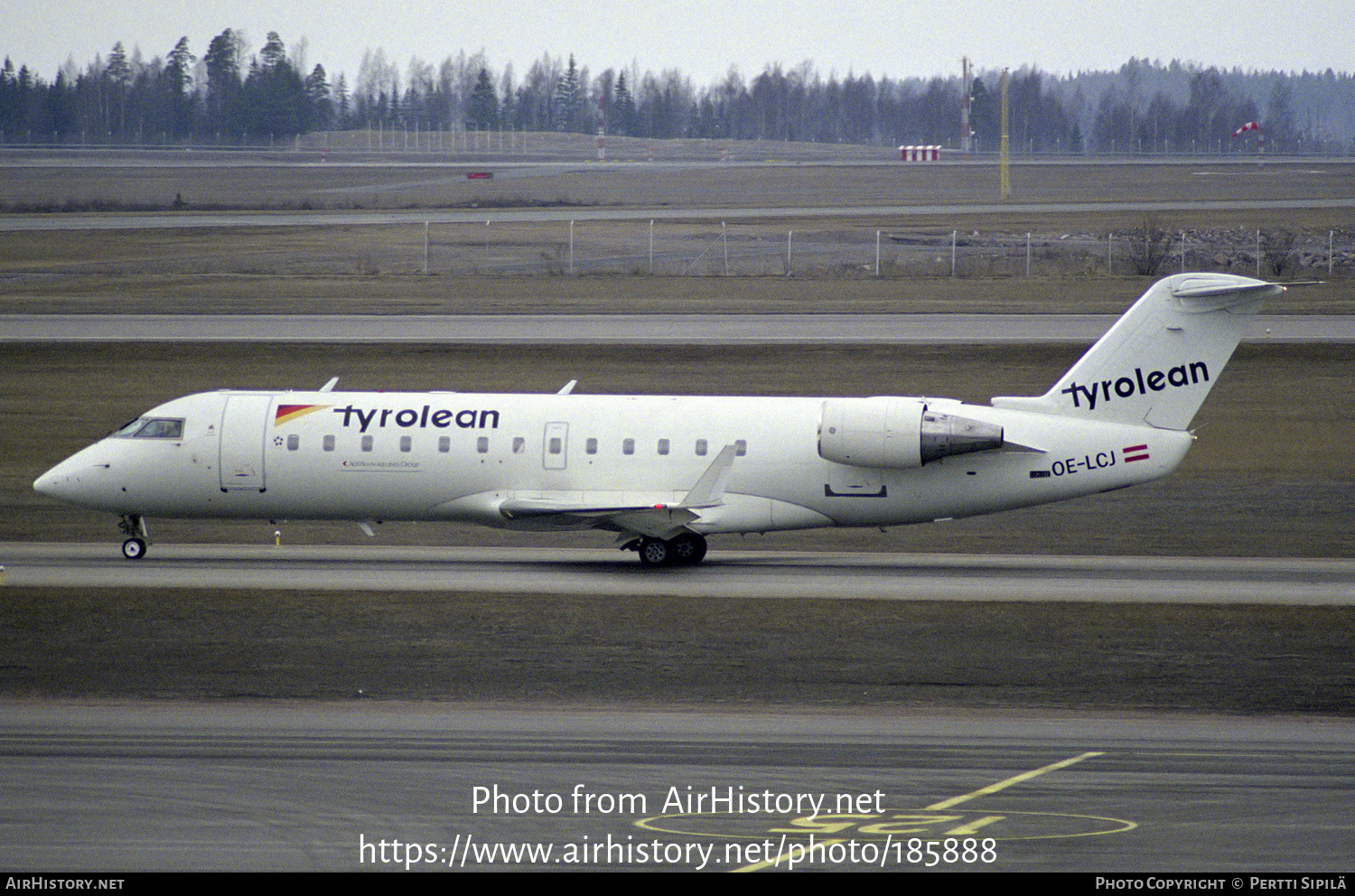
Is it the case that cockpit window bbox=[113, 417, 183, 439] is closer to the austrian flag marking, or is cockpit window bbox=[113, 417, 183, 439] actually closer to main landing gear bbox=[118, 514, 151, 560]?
main landing gear bbox=[118, 514, 151, 560]

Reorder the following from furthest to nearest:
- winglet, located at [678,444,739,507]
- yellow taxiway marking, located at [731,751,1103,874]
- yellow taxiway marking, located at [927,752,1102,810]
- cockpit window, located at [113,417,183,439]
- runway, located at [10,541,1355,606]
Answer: cockpit window, located at [113,417,183,439] < winglet, located at [678,444,739,507] < runway, located at [10,541,1355,606] < yellow taxiway marking, located at [927,752,1102,810] < yellow taxiway marking, located at [731,751,1103,874]

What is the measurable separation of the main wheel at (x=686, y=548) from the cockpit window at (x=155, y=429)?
1036cm

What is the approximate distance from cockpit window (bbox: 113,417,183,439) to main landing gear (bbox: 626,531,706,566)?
9609 mm

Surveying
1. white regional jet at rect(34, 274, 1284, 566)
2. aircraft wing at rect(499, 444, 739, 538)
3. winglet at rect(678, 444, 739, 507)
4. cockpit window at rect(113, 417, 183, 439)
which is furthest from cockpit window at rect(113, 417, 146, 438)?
winglet at rect(678, 444, 739, 507)

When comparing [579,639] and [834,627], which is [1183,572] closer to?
[834,627]

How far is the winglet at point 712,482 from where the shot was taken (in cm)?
2775

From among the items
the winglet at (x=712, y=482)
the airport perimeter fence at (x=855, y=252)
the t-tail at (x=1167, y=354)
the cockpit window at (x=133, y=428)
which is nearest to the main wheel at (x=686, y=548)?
the winglet at (x=712, y=482)

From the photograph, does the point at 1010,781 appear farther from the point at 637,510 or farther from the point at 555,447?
the point at 555,447

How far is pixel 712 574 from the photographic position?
92.7ft

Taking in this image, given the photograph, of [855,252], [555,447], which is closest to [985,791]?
[555,447]

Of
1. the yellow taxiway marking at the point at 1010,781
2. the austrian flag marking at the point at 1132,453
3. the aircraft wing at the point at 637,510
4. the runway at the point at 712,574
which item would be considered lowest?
the runway at the point at 712,574

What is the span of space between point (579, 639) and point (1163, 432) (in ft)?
42.9

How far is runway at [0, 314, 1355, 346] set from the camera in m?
51.6

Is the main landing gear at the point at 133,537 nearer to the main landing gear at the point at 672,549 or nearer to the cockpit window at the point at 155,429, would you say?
the cockpit window at the point at 155,429
